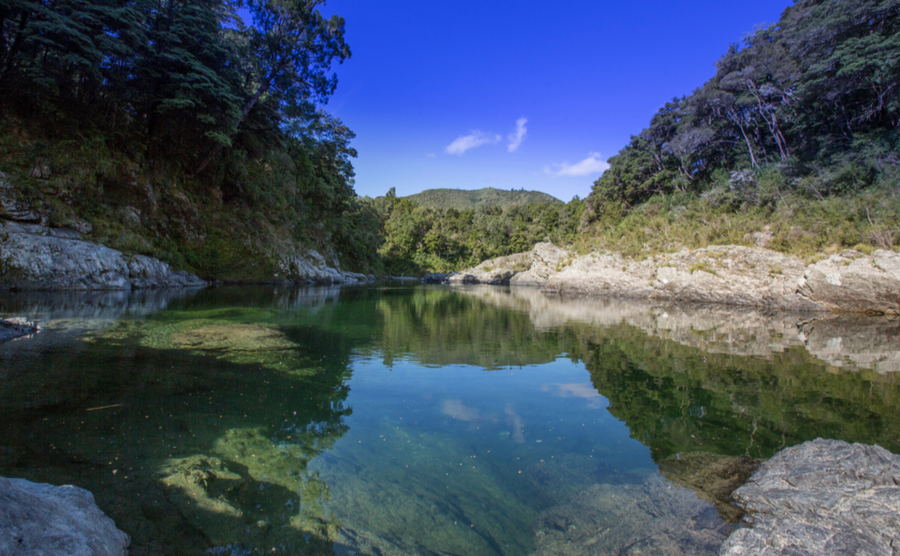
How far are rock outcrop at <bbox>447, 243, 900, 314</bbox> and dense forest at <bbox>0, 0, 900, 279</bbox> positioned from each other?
193 cm

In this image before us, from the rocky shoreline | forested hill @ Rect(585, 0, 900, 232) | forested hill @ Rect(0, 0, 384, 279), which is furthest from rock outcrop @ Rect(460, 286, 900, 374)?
forested hill @ Rect(0, 0, 384, 279)

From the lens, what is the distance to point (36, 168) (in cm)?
1855

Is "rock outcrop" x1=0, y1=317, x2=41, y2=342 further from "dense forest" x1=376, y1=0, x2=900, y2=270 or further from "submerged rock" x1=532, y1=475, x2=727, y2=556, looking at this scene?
"dense forest" x1=376, y1=0, x2=900, y2=270

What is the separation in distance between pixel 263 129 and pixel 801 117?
128ft

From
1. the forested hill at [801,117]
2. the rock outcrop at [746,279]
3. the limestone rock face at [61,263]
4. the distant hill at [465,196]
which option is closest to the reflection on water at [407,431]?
the limestone rock face at [61,263]

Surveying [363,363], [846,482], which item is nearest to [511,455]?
[846,482]

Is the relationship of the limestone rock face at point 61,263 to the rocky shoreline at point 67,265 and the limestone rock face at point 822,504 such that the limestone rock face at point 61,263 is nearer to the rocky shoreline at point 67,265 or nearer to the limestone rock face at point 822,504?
the rocky shoreline at point 67,265

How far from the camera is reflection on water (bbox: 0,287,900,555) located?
10.8ft

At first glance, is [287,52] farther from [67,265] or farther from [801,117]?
[801,117]

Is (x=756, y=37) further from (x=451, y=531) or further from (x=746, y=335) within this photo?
(x=451, y=531)

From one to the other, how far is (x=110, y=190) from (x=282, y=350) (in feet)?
67.4

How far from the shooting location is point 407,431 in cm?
530

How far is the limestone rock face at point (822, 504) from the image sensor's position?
283cm

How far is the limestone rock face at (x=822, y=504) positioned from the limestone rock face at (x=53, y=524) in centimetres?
412
